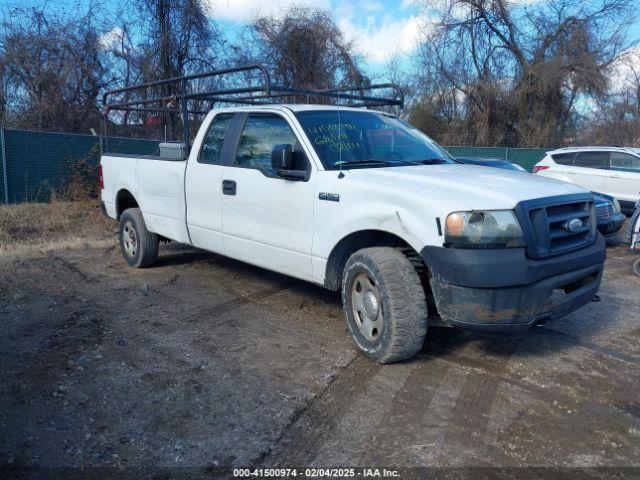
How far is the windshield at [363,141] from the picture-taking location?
460 cm

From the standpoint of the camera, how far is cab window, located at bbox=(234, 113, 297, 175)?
16.1 ft

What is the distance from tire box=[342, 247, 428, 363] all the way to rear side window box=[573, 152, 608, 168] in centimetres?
1100

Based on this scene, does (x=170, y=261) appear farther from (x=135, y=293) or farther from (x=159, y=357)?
(x=159, y=357)

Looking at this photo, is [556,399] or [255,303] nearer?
[556,399]

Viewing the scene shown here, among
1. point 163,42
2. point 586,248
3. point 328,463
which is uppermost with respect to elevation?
point 163,42

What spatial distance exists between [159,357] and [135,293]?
193cm

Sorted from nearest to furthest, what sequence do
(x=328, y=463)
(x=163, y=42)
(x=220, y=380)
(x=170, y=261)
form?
(x=328, y=463) < (x=220, y=380) < (x=170, y=261) < (x=163, y=42)

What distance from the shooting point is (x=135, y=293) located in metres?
5.94

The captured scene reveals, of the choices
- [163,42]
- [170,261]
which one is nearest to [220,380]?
[170,261]

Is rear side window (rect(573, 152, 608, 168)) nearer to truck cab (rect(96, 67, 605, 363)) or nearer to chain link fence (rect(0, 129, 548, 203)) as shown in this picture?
truck cab (rect(96, 67, 605, 363))

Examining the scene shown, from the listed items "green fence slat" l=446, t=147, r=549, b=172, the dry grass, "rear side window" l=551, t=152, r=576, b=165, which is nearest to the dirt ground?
the dry grass

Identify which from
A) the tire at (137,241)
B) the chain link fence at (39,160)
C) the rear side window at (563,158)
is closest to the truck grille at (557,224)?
the tire at (137,241)

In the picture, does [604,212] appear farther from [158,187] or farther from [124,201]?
[124,201]

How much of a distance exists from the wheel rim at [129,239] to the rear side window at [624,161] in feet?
36.1
